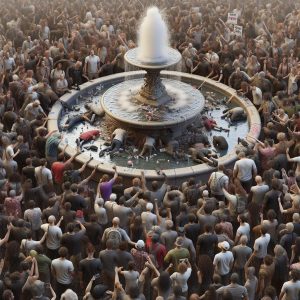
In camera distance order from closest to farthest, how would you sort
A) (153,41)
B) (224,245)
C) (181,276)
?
(181,276) → (224,245) → (153,41)

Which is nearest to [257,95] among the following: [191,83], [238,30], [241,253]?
[191,83]

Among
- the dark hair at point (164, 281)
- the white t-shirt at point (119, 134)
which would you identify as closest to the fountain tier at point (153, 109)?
the white t-shirt at point (119, 134)

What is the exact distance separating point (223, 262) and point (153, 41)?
855cm

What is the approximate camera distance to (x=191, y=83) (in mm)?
21828

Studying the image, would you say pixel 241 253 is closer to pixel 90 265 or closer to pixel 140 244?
pixel 140 244

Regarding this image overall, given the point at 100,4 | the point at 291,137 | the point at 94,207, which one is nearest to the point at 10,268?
the point at 94,207

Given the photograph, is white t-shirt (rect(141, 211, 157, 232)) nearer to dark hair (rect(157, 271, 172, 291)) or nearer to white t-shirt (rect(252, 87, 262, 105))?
dark hair (rect(157, 271, 172, 291))

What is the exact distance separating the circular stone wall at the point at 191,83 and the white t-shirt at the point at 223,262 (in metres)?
4.31

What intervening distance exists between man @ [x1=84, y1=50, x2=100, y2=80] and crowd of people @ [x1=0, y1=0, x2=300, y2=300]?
0.04 m

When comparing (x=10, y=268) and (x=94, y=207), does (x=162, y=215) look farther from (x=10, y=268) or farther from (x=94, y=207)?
(x=10, y=268)

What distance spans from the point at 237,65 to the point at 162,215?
30.9 ft

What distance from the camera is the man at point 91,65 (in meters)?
21.4

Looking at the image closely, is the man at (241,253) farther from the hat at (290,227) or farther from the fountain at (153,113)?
the fountain at (153,113)

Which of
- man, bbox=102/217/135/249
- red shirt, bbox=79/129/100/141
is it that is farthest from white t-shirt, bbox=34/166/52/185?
red shirt, bbox=79/129/100/141
